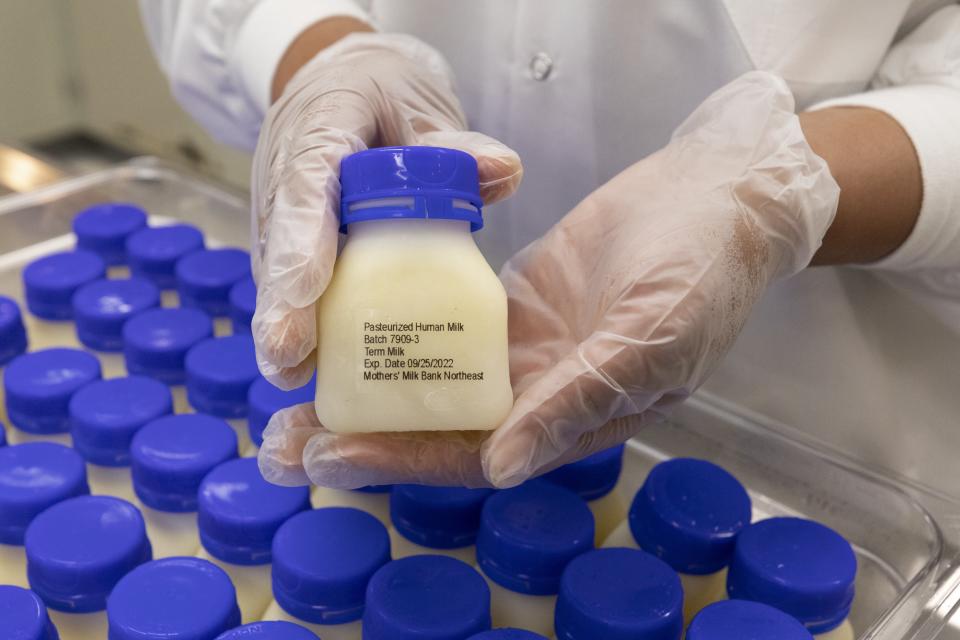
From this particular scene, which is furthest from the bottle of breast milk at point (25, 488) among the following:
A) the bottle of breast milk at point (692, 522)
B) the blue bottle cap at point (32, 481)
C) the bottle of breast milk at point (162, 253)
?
the bottle of breast milk at point (692, 522)

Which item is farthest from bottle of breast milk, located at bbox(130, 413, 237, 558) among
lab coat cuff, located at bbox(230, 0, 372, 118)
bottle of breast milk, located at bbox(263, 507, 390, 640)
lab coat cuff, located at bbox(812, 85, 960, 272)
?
lab coat cuff, located at bbox(812, 85, 960, 272)

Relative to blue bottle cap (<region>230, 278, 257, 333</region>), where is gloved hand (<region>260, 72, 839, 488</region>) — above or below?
above

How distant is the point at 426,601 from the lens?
0.62 metres

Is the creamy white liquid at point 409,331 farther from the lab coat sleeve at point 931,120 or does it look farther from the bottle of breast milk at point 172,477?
the lab coat sleeve at point 931,120

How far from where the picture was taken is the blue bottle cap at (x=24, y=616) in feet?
1.91

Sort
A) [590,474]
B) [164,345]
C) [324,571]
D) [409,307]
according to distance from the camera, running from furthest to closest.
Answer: [164,345] < [590,474] < [324,571] < [409,307]

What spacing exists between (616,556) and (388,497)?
21 cm

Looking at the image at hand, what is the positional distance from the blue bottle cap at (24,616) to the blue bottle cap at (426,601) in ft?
0.68

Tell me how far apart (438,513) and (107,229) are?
1.99 ft

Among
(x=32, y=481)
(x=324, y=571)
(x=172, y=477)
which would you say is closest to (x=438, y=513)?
(x=324, y=571)

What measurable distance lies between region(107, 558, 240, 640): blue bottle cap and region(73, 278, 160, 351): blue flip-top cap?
0.36 metres

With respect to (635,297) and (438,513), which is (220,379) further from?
(635,297)

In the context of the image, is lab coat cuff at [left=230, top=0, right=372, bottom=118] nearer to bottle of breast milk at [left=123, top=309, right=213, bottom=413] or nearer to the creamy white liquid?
bottle of breast milk at [left=123, top=309, right=213, bottom=413]

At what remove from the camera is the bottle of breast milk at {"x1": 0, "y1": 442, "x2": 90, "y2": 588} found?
71cm
